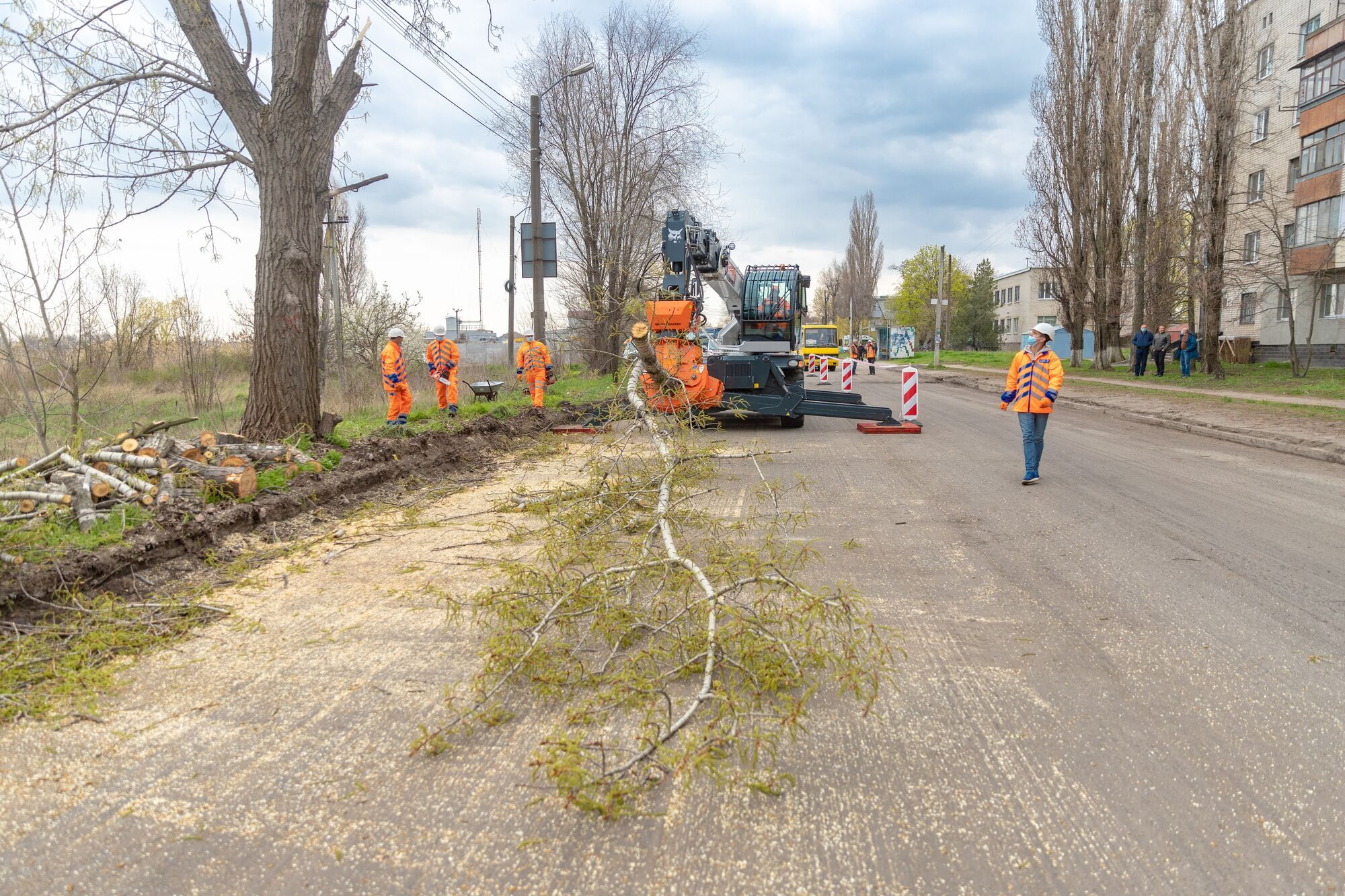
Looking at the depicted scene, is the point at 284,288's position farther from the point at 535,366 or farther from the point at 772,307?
the point at 772,307

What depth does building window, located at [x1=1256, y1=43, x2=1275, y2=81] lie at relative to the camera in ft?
113

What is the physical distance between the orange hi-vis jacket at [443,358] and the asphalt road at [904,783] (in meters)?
9.45

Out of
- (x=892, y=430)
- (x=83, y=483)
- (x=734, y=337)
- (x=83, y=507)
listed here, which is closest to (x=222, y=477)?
(x=83, y=483)

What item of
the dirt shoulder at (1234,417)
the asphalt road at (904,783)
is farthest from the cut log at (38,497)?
the dirt shoulder at (1234,417)

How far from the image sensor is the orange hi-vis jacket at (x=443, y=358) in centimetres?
1445

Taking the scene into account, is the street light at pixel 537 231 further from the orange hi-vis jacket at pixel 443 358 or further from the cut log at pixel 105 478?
the cut log at pixel 105 478

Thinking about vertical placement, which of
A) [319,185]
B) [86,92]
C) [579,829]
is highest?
[86,92]

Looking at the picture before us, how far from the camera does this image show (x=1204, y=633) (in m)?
4.55

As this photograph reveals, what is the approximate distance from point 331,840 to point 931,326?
7894cm

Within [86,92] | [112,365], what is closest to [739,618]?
[86,92]

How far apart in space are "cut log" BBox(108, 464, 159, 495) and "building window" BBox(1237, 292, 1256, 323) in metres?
37.2

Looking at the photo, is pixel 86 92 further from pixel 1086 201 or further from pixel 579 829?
pixel 1086 201

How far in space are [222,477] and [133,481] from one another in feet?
2.51

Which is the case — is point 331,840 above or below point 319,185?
below
